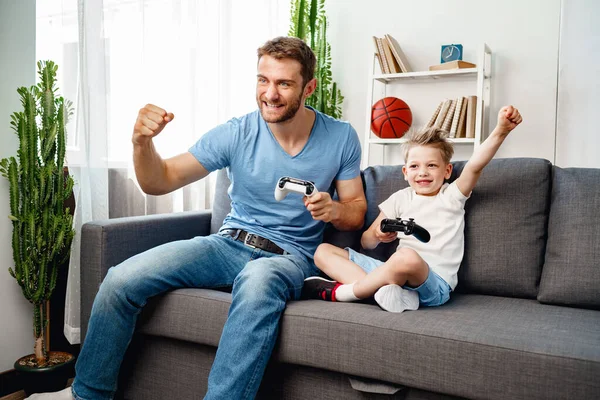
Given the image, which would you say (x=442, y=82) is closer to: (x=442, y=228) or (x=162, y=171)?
(x=442, y=228)

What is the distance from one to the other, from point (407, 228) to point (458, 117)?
2.02 m

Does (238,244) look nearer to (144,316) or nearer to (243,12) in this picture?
(144,316)

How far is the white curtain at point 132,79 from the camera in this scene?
1.99 metres

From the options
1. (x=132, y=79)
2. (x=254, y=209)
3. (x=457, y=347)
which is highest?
(x=132, y=79)

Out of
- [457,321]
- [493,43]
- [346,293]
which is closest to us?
[457,321]

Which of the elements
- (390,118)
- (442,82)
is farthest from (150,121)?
(442,82)

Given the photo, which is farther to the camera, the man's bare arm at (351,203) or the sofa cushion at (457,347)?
the man's bare arm at (351,203)

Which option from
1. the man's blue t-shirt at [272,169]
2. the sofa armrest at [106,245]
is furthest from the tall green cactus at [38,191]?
the man's blue t-shirt at [272,169]

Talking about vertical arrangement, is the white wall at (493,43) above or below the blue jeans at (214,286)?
above

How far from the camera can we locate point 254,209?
5.88 feet

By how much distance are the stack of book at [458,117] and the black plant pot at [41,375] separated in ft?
7.97

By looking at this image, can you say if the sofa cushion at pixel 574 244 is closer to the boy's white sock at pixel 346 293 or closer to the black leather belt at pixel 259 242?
the boy's white sock at pixel 346 293

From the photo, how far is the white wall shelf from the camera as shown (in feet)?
10.8

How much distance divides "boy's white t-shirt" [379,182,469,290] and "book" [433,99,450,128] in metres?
1.74
